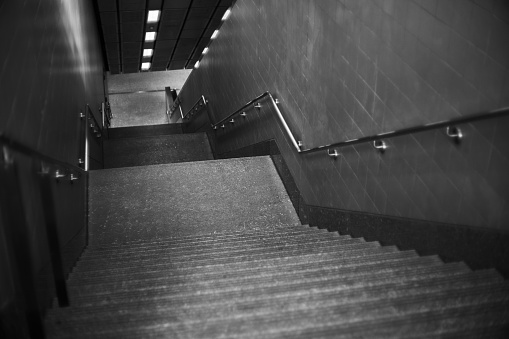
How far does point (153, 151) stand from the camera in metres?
10.1

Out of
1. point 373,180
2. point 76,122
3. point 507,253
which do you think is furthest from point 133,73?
point 507,253

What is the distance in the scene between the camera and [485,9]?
255 centimetres

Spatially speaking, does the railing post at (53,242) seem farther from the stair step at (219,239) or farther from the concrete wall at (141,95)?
the concrete wall at (141,95)

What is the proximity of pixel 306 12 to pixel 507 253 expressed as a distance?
3.11 m

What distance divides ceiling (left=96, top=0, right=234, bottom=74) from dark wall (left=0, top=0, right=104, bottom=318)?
21.8 feet

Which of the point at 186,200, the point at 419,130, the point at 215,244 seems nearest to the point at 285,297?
the point at 419,130

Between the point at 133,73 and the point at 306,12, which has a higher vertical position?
the point at 133,73

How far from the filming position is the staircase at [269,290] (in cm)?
207

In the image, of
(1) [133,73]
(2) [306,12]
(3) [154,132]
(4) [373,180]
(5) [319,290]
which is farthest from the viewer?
(1) [133,73]

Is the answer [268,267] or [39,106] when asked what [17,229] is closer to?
[268,267]

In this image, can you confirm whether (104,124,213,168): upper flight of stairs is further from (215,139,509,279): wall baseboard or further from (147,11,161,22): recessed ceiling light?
(215,139,509,279): wall baseboard

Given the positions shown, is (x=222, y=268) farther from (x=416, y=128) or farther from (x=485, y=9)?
(x=485, y=9)

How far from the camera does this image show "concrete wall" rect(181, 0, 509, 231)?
102 inches

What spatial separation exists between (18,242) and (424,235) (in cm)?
235
